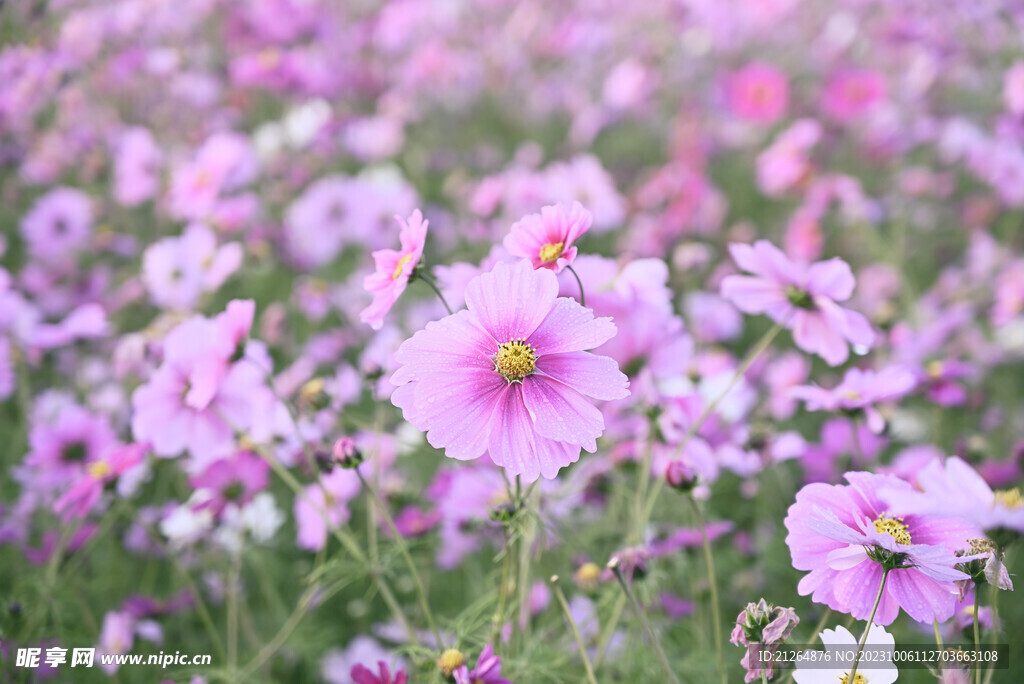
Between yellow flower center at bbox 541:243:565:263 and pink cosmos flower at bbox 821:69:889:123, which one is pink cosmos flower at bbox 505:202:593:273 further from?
pink cosmos flower at bbox 821:69:889:123

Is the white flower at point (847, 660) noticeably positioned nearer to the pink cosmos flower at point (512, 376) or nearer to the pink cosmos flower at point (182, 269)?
the pink cosmos flower at point (512, 376)

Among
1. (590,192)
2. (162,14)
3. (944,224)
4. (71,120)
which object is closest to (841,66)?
(944,224)

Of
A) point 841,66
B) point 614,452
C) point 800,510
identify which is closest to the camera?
point 800,510

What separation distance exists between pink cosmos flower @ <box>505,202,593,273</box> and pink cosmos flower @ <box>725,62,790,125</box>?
212cm

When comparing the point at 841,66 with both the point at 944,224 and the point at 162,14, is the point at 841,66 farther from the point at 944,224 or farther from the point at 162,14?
the point at 162,14

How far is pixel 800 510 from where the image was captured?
0.53 meters

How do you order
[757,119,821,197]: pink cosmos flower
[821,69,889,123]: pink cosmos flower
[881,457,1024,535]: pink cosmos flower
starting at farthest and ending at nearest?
[821,69,889,123]: pink cosmos flower < [757,119,821,197]: pink cosmos flower < [881,457,1024,535]: pink cosmos flower

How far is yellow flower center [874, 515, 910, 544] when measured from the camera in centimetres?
54

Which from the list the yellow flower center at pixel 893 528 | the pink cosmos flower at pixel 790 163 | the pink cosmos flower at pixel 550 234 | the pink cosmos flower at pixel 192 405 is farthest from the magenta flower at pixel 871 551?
the pink cosmos flower at pixel 790 163

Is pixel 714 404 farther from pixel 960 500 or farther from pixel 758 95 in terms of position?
pixel 758 95

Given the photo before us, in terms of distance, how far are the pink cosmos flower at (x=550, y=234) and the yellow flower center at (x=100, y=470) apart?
0.60 metres

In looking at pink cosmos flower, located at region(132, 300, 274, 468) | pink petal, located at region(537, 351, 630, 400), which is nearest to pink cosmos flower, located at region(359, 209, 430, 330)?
pink petal, located at region(537, 351, 630, 400)

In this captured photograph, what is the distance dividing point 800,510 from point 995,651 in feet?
0.70

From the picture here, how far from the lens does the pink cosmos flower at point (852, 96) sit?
97.6 inches
